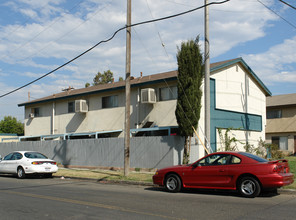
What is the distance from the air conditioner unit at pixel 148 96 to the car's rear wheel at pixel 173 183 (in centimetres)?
883

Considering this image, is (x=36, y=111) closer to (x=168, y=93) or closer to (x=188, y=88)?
(x=168, y=93)

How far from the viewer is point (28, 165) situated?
16.3 meters

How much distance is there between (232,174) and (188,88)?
669 centimetres

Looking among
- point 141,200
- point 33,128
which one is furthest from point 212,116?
point 33,128

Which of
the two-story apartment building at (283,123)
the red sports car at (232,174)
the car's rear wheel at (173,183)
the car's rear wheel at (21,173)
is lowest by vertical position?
the car's rear wheel at (21,173)

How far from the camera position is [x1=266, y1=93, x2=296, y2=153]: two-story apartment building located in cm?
3206

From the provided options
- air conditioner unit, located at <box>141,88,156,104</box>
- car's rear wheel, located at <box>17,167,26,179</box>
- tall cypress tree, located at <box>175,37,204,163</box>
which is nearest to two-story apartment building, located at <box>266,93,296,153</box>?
air conditioner unit, located at <box>141,88,156,104</box>

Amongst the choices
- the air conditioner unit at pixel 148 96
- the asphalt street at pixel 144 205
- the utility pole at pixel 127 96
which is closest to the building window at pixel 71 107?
the air conditioner unit at pixel 148 96

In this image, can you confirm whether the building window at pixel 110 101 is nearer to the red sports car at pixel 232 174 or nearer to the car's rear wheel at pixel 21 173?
the car's rear wheel at pixel 21 173

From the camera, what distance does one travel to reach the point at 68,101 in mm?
27000

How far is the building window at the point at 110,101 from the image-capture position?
77.0 feet

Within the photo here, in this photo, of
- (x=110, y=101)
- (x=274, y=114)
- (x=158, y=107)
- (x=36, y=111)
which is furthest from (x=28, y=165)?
(x=274, y=114)

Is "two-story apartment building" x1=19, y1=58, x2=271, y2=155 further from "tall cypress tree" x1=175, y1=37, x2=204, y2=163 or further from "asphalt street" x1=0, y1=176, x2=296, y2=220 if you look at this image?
"asphalt street" x1=0, y1=176, x2=296, y2=220

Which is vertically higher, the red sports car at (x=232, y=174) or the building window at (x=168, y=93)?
the building window at (x=168, y=93)
